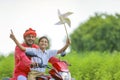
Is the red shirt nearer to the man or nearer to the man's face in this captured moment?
the man

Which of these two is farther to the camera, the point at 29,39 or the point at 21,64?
the point at 29,39

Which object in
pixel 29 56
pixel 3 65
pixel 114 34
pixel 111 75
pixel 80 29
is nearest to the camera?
pixel 29 56

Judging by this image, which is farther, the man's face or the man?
the man's face

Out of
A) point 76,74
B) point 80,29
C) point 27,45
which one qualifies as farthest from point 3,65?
point 80,29

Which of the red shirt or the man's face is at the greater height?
the man's face

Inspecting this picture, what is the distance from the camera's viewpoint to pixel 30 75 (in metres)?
11.9

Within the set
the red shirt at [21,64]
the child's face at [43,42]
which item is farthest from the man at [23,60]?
the child's face at [43,42]

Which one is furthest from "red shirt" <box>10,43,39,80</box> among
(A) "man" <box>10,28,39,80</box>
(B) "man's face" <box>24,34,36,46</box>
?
(B) "man's face" <box>24,34,36,46</box>

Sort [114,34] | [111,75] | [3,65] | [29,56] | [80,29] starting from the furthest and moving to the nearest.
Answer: [80,29] → [114,34] → [3,65] → [111,75] → [29,56]

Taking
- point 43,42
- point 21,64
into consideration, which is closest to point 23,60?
point 21,64

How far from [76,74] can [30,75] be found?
499 centimetres

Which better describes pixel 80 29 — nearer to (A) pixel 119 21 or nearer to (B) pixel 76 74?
(A) pixel 119 21

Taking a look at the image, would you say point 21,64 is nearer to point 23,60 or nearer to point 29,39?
point 23,60

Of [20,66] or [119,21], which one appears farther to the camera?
[119,21]
